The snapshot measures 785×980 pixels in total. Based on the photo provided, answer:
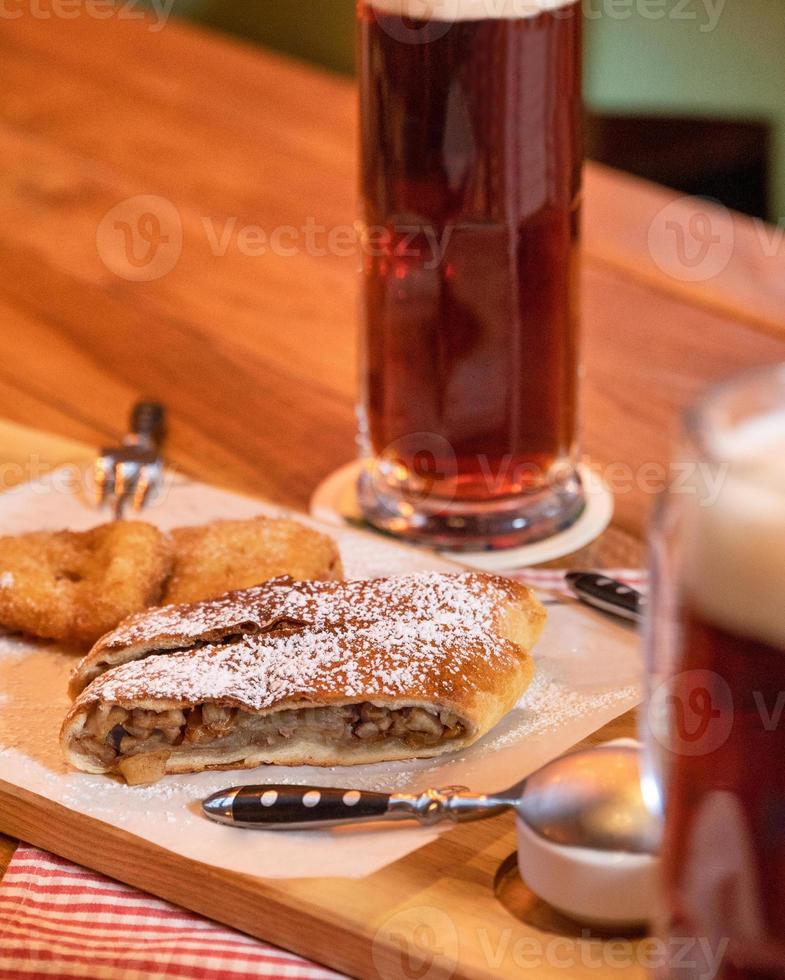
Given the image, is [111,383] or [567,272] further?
[111,383]

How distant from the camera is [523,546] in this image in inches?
53.6

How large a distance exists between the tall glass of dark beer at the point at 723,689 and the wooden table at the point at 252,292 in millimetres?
663

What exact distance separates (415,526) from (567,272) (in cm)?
27

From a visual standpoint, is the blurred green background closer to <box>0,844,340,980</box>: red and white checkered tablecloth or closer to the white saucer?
the white saucer

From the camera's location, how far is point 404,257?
1294 millimetres

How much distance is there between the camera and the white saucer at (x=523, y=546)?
52.7 inches

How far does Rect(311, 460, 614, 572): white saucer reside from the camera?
134cm

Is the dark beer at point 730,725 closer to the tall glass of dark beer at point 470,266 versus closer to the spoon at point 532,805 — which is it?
the spoon at point 532,805

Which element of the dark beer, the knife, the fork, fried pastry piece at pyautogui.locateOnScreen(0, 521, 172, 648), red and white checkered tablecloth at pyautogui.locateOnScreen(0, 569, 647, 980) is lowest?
red and white checkered tablecloth at pyautogui.locateOnScreen(0, 569, 647, 980)

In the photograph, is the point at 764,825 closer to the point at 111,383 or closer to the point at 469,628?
the point at 469,628

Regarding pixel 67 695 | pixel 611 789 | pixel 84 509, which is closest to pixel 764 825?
pixel 611 789

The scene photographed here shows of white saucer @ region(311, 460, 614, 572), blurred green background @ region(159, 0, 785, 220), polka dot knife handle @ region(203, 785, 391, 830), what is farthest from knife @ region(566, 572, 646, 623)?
blurred green background @ region(159, 0, 785, 220)

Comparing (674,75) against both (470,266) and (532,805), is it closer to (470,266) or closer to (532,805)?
(470,266)

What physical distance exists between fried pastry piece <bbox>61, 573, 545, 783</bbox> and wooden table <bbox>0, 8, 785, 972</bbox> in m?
0.39
